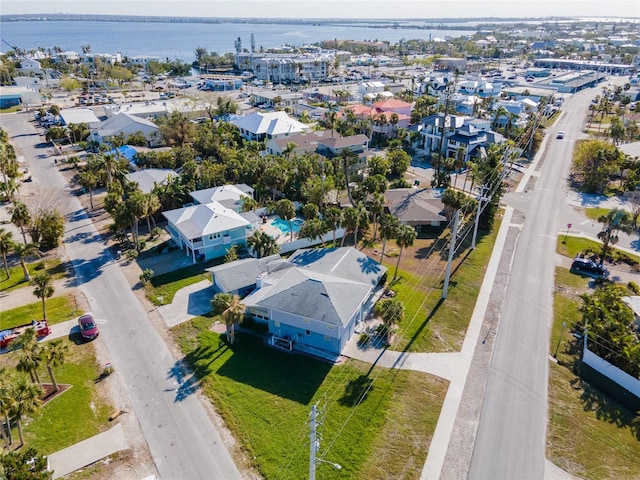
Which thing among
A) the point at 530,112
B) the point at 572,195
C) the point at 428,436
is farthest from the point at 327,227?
the point at 530,112

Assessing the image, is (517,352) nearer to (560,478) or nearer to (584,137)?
(560,478)

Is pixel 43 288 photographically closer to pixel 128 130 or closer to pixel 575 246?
pixel 128 130

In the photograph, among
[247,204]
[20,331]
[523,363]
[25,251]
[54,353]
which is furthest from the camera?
[247,204]

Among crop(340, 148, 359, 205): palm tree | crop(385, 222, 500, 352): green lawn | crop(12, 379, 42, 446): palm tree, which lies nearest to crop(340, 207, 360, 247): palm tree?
crop(385, 222, 500, 352): green lawn

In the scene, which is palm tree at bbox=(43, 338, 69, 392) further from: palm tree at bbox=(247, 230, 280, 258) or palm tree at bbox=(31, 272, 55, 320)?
palm tree at bbox=(247, 230, 280, 258)

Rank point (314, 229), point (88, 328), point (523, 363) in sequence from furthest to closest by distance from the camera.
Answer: point (314, 229), point (88, 328), point (523, 363)

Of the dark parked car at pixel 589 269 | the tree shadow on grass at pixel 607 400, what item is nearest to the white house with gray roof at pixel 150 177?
the dark parked car at pixel 589 269

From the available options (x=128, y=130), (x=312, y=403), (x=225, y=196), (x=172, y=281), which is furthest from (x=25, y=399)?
(x=128, y=130)
